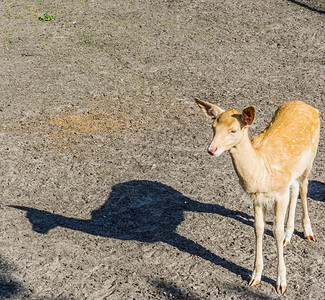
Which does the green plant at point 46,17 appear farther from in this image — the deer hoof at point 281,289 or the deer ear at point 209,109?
the deer hoof at point 281,289

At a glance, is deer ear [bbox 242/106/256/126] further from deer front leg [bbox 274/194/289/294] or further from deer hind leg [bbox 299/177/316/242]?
deer hind leg [bbox 299/177/316/242]

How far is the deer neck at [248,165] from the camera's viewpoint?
15.8 feet

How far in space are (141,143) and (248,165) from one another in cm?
341

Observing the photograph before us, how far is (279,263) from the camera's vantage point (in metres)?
5.17

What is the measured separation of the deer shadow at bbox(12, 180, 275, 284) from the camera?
5.97 metres

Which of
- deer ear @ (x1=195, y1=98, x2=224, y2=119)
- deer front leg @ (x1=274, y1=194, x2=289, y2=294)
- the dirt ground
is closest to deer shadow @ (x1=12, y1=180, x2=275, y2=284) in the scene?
the dirt ground

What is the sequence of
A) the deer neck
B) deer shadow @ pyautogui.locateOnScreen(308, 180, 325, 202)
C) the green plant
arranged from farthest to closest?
the green plant → deer shadow @ pyautogui.locateOnScreen(308, 180, 325, 202) → the deer neck

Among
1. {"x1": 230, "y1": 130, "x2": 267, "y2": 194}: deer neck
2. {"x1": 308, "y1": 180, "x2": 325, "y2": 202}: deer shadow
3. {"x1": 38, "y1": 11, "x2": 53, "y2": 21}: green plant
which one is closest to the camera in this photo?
{"x1": 230, "y1": 130, "x2": 267, "y2": 194}: deer neck

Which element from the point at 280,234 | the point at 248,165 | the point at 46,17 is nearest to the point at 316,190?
the point at 280,234

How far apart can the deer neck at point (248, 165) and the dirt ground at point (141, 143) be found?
0.76 meters

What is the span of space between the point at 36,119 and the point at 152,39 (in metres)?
4.29

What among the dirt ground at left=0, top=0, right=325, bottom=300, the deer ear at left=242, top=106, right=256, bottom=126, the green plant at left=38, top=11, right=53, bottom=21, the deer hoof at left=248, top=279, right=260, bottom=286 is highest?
the deer ear at left=242, top=106, right=256, bottom=126

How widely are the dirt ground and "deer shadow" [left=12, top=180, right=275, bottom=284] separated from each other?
0.07ft

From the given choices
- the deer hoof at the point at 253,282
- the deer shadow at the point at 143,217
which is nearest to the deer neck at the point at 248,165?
the deer hoof at the point at 253,282
